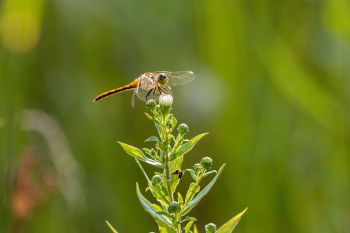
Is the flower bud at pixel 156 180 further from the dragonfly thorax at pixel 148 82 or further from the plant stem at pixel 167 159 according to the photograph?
the dragonfly thorax at pixel 148 82

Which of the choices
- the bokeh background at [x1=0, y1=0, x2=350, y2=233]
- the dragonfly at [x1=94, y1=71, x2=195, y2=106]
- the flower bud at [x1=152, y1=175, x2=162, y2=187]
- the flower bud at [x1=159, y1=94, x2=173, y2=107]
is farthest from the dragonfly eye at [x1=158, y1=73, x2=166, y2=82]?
the bokeh background at [x1=0, y1=0, x2=350, y2=233]

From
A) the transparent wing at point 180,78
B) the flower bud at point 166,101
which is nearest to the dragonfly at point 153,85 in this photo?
the transparent wing at point 180,78

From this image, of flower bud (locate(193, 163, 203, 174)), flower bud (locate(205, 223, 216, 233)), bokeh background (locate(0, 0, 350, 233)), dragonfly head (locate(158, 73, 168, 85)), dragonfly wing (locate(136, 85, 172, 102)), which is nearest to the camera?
flower bud (locate(205, 223, 216, 233))

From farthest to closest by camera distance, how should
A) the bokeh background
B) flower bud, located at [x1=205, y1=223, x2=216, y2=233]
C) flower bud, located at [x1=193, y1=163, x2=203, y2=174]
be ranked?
1. the bokeh background
2. flower bud, located at [x1=193, y1=163, x2=203, y2=174]
3. flower bud, located at [x1=205, y1=223, x2=216, y2=233]

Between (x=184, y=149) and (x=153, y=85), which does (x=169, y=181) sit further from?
(x=153, y=85)

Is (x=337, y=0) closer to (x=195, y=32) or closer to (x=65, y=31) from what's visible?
(x=195, y=32)

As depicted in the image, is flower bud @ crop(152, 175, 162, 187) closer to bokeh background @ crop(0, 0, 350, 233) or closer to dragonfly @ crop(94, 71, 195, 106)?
dragonfly @ crop(94, 71, 195, 106)

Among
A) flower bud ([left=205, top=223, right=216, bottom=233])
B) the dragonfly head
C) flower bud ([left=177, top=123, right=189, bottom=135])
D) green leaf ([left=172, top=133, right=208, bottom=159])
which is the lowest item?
flower bud ([left=205, top=223, right=216, bottom=233])

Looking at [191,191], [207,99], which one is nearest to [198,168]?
[191,191]

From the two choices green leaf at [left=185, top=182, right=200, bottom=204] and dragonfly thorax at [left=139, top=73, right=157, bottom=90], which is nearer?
green leaf at [left=185, top=182, right=200, bottom=204]
